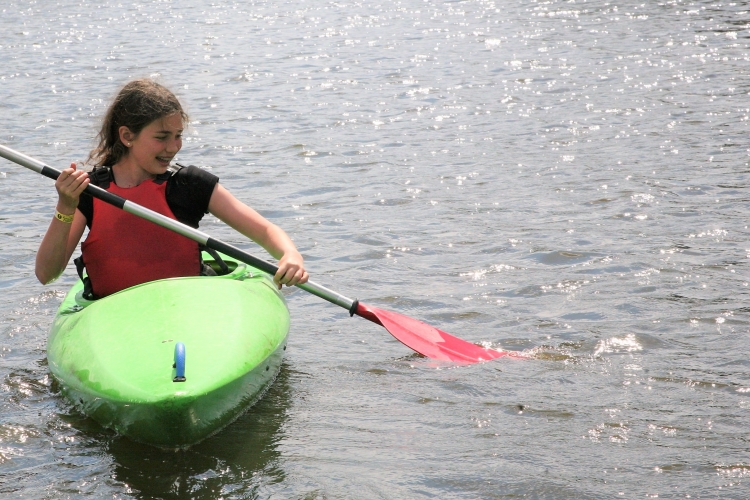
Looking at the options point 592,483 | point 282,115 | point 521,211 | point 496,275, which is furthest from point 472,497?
point 282,115

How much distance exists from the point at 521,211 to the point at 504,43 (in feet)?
25.7

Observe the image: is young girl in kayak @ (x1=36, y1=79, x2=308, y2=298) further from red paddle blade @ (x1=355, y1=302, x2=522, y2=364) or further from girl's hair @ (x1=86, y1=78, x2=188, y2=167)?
red paddle blade @ (x1=355, y1=302, x2=522, y2=364)

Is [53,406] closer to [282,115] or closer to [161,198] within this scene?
[161,198]

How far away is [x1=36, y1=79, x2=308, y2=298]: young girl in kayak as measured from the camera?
Result: 3482 millimetres

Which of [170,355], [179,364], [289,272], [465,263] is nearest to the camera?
[179,364]

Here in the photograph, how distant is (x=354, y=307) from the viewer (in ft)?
12.6

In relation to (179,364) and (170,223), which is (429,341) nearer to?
(170,223)

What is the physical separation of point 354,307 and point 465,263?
1494 millimetres

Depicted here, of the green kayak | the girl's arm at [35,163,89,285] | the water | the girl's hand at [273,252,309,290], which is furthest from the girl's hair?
the water

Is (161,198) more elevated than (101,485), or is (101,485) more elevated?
(161,198)

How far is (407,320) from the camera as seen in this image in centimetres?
411

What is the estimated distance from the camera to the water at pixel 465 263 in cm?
301

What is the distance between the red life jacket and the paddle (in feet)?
0.31

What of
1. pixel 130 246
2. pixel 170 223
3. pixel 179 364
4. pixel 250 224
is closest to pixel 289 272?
pixel 250 224
